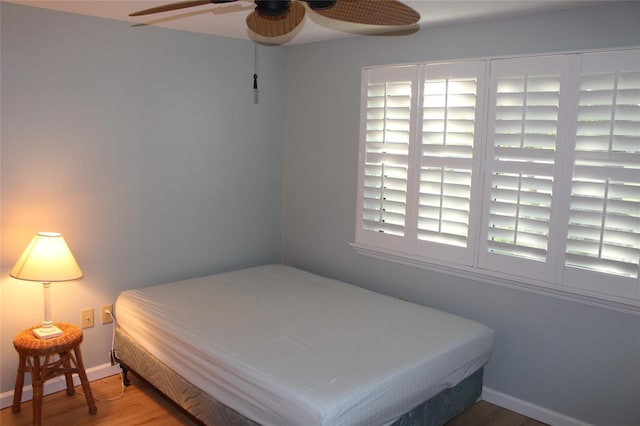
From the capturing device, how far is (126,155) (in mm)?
3281

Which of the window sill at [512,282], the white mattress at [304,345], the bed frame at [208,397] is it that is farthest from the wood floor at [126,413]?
the window sill at [512,282]

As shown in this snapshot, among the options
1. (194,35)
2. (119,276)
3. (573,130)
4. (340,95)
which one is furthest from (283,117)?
(573,130)

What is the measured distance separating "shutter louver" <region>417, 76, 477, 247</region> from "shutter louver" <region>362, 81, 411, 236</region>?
0.47 ft

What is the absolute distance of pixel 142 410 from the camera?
292cm

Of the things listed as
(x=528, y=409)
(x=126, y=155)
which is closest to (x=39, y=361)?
(x=126, y=155)

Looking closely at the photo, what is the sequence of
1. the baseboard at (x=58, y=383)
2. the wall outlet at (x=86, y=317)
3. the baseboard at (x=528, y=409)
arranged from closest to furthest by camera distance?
the baseboard at (x=528, y=409), the baseboard at (x=58, y=383), the wall outlet at (x=86, y=317)

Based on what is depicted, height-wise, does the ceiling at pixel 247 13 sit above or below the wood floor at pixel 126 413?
above

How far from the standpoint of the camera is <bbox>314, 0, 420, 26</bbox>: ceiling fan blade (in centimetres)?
173

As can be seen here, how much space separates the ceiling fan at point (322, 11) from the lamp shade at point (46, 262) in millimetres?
1460

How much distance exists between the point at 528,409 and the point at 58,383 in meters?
2.68

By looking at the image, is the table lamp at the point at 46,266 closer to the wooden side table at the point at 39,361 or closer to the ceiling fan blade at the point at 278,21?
the wooden side table at the point at 39,361

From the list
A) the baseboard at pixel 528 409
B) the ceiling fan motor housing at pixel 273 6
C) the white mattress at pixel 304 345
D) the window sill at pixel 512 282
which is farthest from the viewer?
the baseboard at pixel 528 409

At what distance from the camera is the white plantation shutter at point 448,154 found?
118 inches

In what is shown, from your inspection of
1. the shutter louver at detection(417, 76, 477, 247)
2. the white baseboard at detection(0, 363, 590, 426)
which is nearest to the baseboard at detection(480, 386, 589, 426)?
the white baseboard at detection(0, 363, 590, 426)
